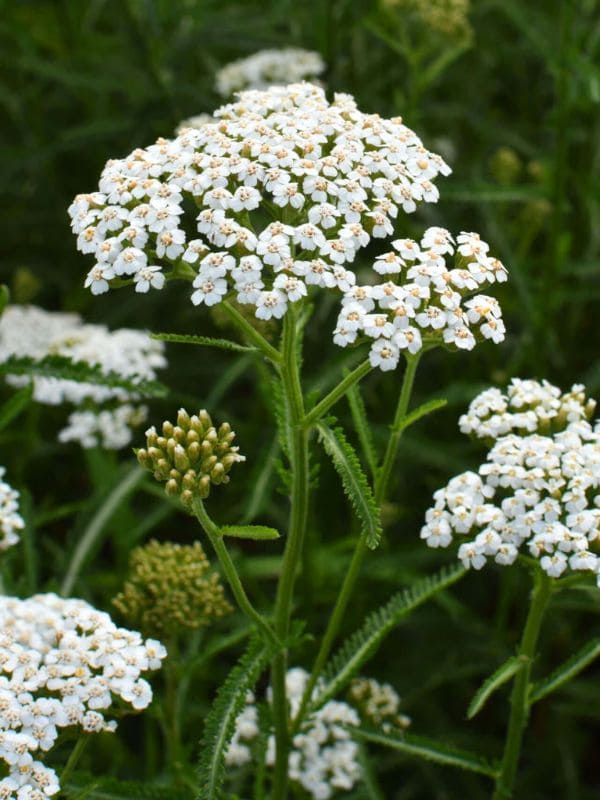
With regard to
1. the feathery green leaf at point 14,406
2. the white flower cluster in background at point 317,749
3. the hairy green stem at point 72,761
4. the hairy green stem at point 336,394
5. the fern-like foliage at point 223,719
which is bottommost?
the hairy green stem at point 72,761

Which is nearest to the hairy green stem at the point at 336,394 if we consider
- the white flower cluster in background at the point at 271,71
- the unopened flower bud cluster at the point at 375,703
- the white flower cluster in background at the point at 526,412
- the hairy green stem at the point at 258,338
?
the hairy green stem at the point at 258,338

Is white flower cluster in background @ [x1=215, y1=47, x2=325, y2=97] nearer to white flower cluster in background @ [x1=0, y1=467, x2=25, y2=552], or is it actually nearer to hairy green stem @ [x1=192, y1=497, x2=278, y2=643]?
white flower cluster in background @ [x1=0, y1=467, x2=25, y2=552]

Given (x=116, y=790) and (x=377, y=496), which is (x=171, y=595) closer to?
(x=116, y=790)

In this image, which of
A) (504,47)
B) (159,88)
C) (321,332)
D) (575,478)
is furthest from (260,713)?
(504,47)

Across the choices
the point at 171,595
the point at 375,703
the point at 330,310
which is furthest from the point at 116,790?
the point at 330,310

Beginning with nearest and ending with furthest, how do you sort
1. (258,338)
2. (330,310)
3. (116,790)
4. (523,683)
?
1. (258,338)
2. (116,790)
3. (523,683)
4. (330,310)

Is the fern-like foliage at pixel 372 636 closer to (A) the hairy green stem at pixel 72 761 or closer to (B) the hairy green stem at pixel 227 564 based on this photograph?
(B) the hairy green stem at pixel 227 564
